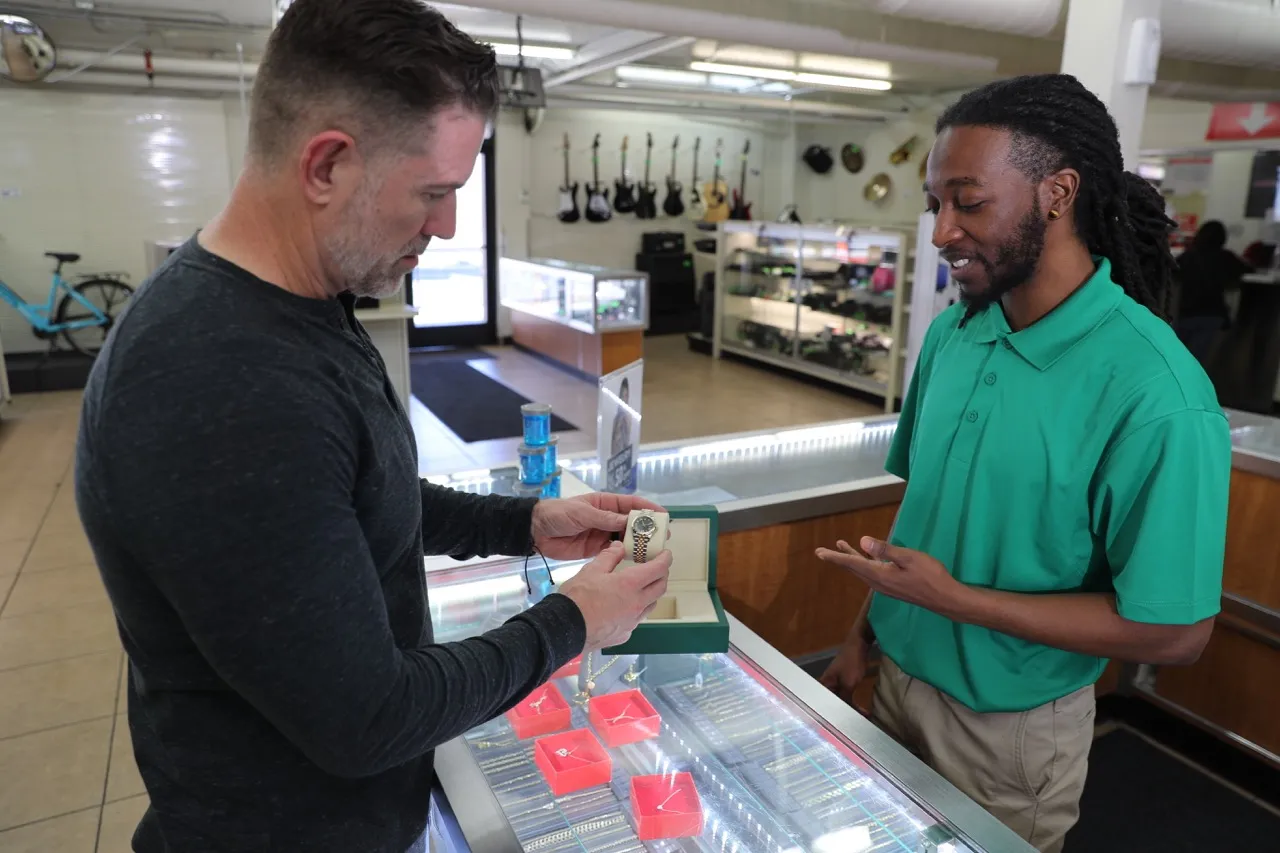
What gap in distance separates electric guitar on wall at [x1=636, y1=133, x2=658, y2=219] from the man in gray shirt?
10672mm

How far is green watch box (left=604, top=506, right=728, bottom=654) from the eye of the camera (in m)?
1.39

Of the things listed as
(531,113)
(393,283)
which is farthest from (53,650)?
(531,113)

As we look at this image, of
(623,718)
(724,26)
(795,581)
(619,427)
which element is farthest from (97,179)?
(623,718)

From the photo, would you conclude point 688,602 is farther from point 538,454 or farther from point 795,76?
point 795,76

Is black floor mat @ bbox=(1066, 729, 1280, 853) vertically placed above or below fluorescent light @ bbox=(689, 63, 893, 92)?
below

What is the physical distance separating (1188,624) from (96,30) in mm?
8831

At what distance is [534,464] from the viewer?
2123 millimetres

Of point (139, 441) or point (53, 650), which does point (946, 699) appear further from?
point (53, 650)

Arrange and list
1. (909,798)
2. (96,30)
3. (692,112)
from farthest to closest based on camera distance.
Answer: (692,112) → (96,30) → (909,798)

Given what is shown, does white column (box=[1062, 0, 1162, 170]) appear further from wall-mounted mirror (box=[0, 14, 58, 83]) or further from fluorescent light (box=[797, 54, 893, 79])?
wall-mounted mirror (box=[0, 14, 58, 83])

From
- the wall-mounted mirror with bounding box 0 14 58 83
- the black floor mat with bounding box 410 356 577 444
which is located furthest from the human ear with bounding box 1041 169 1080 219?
the wall-mounted mirror with bounding box 0 14 58 83

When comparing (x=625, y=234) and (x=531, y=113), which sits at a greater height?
(x=531, y=113)

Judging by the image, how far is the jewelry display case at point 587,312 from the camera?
7.88 m

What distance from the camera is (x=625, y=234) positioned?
449 inches
